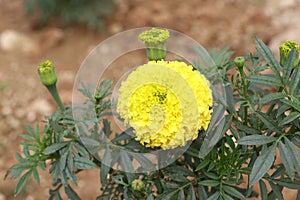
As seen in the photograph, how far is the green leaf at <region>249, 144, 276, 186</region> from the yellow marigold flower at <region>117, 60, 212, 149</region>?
137mm

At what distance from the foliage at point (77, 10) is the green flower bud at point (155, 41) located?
6.26 feet

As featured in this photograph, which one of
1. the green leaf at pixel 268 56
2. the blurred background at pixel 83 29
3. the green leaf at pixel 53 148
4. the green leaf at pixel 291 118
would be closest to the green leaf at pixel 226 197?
the green leaf at pixel 291 118

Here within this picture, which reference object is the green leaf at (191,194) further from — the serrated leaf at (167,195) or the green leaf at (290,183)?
the green leaf at (290,183)

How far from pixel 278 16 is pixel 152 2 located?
0.81 meters

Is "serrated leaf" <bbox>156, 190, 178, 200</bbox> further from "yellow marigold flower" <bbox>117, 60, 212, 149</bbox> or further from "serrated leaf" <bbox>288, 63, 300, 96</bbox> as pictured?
"serrated leaf" <bbox>288, 63, 300, 96</bbox>

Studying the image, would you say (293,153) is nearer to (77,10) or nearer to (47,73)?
(47,73)

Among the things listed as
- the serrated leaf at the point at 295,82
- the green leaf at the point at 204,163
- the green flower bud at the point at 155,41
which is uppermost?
the green flower bud at the point at 155,41

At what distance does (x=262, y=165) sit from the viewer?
1.03m

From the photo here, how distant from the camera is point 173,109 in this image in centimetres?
101

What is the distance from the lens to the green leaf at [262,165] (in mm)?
1016

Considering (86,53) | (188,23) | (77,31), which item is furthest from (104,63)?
(188,23)

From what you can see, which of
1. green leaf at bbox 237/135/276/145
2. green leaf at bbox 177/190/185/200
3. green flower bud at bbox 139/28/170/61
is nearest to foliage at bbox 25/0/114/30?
green flower bud at bbox 139/28/170/61

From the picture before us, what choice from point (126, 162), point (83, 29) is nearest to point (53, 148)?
point (126, 162)

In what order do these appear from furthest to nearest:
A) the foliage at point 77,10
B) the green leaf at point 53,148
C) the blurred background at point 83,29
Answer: the foliage at point 77,10 < the blurred background at point 83,29 < the green leaf at point 53,148
